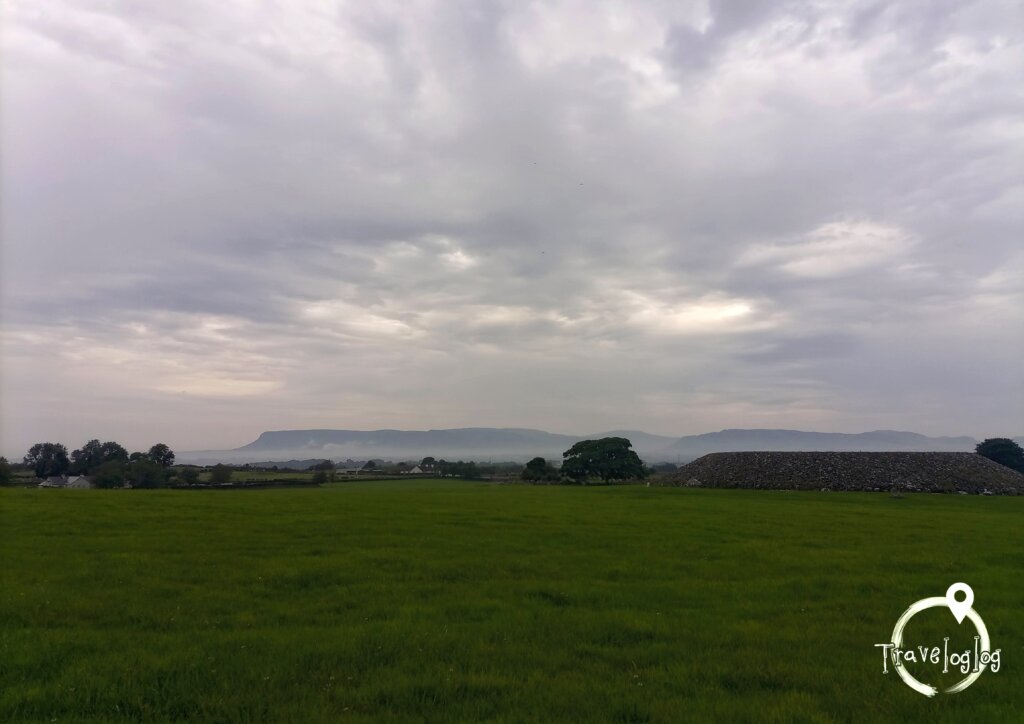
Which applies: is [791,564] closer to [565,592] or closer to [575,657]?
[565,592]

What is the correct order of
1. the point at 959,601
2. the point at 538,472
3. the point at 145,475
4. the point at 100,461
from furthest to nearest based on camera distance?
1. the point at 100,461
2. the point at 538,472
3. the point at 145,475
4. the point at 959,601

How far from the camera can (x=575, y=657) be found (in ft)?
27.8

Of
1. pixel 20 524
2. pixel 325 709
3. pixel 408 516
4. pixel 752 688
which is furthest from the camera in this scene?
pixel 408 516

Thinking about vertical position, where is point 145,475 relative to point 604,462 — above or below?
below

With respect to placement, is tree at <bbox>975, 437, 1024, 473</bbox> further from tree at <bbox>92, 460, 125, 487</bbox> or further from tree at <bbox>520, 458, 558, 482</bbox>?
tree at <bbox>92, 460, 125, 487</bbox>

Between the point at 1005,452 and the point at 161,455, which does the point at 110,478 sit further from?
the point at 1005,452

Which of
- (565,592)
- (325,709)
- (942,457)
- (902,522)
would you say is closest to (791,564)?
(565,592)

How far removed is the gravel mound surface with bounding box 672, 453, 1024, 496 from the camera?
58219 mm

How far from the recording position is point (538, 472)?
91375 mm

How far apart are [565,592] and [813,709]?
5783 mm

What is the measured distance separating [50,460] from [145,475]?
1347 inches

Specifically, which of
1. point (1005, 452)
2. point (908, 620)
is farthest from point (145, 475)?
point (1005, 452)

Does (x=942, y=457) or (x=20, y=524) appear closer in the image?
(x=20, y=524)

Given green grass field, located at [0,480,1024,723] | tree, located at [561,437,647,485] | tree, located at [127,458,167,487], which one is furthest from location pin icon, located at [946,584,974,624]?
tree, located at [127,458,167,487]
